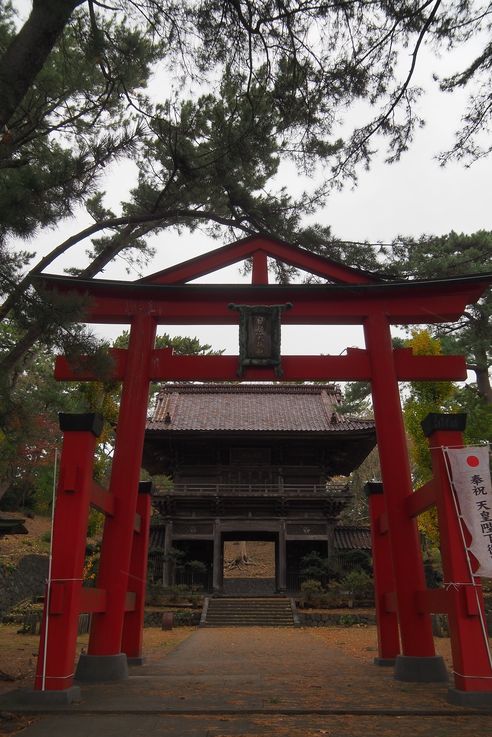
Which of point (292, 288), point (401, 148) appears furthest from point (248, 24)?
point (292, 288)

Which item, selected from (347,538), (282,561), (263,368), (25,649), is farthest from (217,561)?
(263,368)

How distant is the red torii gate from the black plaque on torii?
14 centimetres

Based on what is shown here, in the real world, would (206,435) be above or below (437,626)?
above

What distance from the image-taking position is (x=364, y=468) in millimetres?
33844

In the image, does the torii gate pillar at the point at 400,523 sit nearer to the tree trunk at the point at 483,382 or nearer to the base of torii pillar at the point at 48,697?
the base of torii pillar at the point at 48,697

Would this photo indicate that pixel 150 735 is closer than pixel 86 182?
Yes

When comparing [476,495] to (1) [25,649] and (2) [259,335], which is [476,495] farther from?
(1) [25,649]

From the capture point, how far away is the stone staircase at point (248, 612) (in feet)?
52.3

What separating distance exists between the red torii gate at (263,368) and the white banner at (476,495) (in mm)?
1334

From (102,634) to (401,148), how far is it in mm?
6432

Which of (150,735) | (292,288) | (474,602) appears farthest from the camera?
(292,288)

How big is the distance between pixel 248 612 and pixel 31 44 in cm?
1572

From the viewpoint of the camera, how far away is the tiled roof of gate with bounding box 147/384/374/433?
19.2 metres

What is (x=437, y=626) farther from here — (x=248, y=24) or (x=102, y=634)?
(x=248, y=24)
